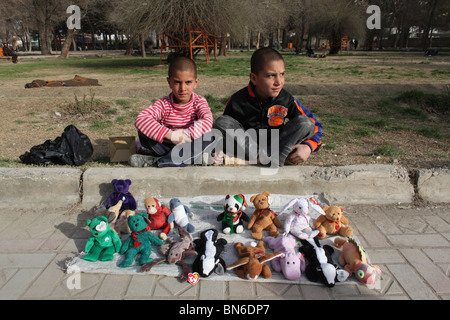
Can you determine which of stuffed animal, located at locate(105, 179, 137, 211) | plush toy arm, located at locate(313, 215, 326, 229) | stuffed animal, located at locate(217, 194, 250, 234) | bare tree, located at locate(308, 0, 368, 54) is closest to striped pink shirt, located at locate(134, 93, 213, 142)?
stuffed animal, located at locate(105, 179, 137, 211)

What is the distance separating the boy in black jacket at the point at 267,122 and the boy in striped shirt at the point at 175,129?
0.25m

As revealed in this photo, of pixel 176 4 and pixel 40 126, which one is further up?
pixel 176 4

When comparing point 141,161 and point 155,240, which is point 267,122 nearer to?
point 141,161

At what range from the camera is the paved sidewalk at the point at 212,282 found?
6.62ft

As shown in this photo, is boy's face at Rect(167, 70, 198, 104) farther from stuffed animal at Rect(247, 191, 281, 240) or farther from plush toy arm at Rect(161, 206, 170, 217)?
stuffed animal at Rect(247, 191, 281, 240)

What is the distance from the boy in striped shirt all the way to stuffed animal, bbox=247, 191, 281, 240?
3.30ft

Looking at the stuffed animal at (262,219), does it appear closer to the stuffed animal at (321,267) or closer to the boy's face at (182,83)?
the stuffed animal at (321,267)

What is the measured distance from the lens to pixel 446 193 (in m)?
3.19

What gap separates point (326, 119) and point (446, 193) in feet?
8.10

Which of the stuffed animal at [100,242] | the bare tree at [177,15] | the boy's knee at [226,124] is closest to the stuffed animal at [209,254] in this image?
the stuffed animal at [100,242]

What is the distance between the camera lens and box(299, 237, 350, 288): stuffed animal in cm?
210

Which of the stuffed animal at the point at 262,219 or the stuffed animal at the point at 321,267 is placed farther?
the stuffed animal at the point at 262,219
